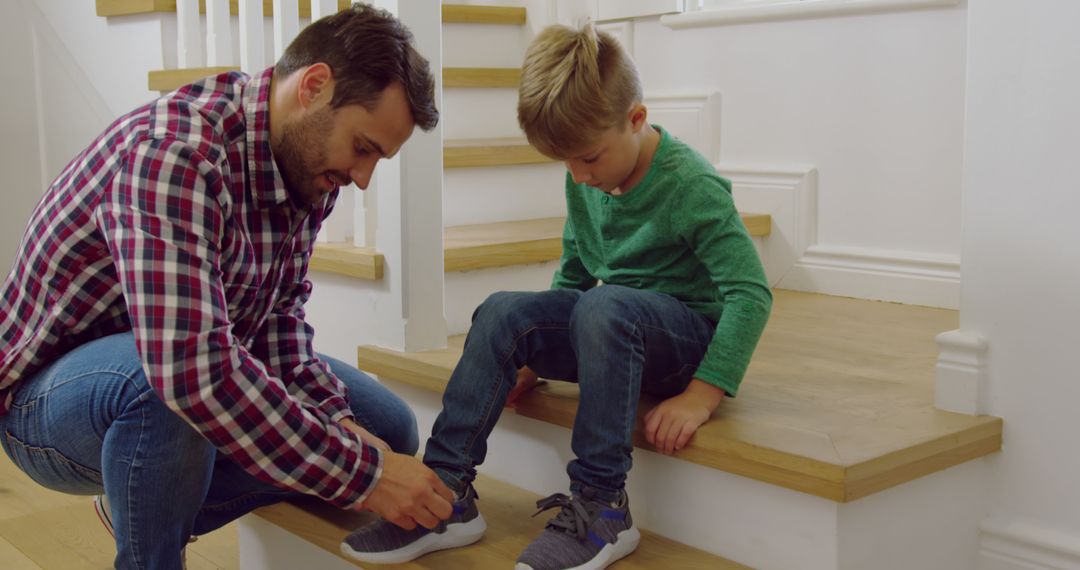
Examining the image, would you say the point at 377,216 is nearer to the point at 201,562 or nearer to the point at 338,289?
the point at 338,289

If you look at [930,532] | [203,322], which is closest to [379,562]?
[203,322]

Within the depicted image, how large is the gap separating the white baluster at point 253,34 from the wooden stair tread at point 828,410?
0.68 m

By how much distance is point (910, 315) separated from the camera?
2.22 meters

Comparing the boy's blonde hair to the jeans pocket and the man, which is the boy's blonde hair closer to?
the man

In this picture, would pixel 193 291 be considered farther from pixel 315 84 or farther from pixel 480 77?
pixel 480 77

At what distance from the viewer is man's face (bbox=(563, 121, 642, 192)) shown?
1.48 metres

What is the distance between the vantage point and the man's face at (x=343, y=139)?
4.29 feet

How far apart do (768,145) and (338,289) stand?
1072mm

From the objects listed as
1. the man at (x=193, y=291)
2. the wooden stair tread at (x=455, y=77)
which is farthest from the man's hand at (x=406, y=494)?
the wooden stair tread at (x=455, y=77)

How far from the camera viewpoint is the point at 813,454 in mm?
1324

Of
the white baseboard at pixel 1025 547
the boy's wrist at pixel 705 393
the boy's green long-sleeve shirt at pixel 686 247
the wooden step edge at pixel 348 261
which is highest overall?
the boy's green long-sleeve shirt at pixel 686 247

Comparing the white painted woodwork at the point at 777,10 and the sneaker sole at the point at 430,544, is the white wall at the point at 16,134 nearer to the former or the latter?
the white painted woodwork at the point at 777,10

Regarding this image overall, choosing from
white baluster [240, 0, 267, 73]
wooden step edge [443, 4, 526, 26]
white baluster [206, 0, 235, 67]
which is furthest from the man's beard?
wooden step edge [443, 4, 526, 26]

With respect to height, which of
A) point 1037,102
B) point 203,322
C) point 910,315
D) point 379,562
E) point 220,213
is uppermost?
point 1037,102
